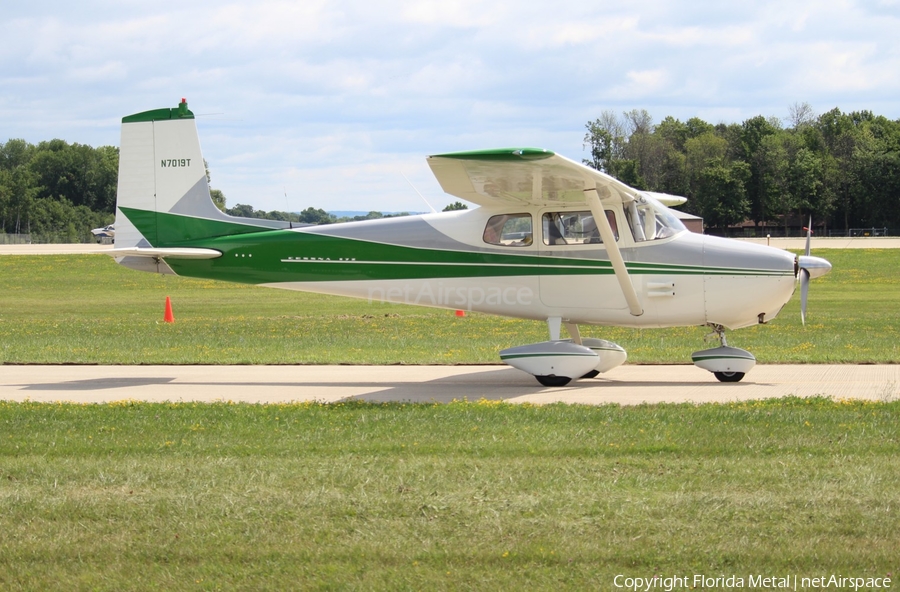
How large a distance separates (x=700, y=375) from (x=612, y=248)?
2.62 metres

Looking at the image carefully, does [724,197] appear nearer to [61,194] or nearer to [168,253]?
[61,194]

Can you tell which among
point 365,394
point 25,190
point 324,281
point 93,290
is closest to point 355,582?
point 365,394

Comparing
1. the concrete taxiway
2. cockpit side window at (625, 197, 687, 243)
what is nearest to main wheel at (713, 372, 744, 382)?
the concrete taxiway

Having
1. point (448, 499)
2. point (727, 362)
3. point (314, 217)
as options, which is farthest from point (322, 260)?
point (448, 499)

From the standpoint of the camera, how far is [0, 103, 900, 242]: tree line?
89188 millimetres

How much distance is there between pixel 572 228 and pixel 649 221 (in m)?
1.00

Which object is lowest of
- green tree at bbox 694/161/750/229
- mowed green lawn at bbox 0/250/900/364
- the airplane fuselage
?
mowed green lawn at bbox 0/250/900/364

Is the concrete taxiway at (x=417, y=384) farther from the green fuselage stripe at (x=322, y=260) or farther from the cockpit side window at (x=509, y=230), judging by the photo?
the cockpit side window at (x=509, y=230)

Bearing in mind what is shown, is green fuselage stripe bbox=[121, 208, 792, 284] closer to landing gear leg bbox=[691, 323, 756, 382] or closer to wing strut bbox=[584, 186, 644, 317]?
wing strut bbox=[584, 186, 644, 317]

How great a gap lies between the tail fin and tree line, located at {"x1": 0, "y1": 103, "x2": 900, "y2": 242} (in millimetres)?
63738

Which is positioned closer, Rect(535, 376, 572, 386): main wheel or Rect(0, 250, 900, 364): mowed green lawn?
Rect(535, 376, 572, 386): main wheel

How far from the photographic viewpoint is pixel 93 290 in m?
38.0

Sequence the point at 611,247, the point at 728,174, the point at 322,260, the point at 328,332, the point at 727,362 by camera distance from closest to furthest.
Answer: the point at 611,247 → the point at 727,362 → the point at 322,260 → the point at 328,332 → the point at 728,174

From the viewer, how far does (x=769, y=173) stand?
9044cm
